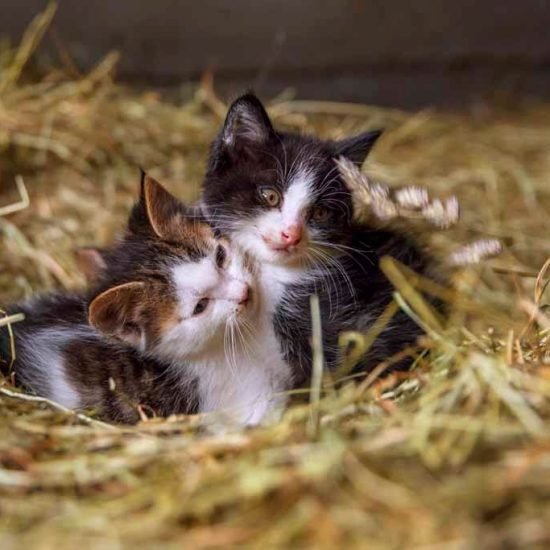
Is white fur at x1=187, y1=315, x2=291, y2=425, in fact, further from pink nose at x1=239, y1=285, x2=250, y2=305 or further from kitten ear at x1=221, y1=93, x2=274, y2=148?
kitten ear at x1=221, y1=93, x2=274, y2=148

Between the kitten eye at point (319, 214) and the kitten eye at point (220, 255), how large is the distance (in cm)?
29

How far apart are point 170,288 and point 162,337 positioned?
0.42ft

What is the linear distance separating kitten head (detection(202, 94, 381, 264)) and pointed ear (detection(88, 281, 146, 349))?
39 centimetres

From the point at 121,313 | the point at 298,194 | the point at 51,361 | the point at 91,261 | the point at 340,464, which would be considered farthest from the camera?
the point at 91,261

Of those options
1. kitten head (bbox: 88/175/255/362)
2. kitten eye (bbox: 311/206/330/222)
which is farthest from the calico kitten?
kitten head (bbox: 88/175/255/362)

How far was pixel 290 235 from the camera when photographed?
2.51m

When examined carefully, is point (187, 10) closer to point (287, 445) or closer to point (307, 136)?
point (307, 136)

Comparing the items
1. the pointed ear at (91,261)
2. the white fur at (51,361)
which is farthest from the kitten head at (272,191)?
the white fur at (51,361)

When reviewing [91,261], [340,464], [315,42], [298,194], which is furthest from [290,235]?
[315,42]

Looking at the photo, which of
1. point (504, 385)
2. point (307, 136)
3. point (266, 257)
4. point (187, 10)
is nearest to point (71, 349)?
point (266, 257)

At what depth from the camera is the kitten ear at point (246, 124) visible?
2643 mm

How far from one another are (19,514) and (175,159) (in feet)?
7.95

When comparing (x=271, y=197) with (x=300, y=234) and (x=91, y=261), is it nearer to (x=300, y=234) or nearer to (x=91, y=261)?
(x=300, y=234)

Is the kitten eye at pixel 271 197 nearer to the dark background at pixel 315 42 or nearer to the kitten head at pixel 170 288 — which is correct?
the kitten head at pixel 170 288
